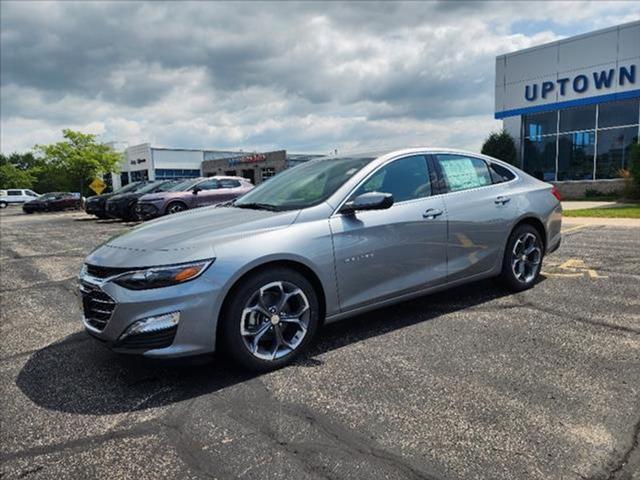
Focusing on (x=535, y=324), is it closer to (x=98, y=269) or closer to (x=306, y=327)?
(x=306, y=327)

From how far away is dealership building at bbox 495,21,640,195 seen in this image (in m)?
22.3

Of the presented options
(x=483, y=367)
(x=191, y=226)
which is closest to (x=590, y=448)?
(x=483, y=367)

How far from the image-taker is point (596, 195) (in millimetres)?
22844

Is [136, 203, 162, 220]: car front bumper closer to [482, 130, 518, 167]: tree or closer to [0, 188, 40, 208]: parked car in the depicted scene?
[482, 130, 518, 167]: tree

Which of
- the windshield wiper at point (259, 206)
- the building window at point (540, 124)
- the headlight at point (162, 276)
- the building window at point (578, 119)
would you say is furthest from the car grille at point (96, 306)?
the building window at point (540, 124)

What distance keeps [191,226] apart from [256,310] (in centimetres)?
88

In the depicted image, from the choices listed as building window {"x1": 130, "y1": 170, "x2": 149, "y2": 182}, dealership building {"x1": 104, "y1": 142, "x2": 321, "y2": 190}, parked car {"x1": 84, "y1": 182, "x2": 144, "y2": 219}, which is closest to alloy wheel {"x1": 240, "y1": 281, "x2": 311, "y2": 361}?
parked car {"x1": 84, "y1": 182, "x2": 144, "y2": 219}

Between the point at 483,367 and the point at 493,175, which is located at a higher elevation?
the point at 493,175

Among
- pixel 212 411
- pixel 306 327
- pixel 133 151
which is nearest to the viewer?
pixel 212 411

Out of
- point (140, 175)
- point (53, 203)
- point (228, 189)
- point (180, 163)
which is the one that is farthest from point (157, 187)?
point (140, 175)

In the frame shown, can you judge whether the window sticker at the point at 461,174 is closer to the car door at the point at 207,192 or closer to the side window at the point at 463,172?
the side window at the point at 463,172

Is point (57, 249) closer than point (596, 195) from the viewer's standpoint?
Yes

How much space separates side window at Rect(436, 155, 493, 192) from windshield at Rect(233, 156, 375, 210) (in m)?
0.85

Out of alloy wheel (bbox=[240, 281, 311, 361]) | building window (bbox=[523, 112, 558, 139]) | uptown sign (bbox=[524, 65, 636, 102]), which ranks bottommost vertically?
alloy wheel (bbox=[240, 281, 311, 361])
